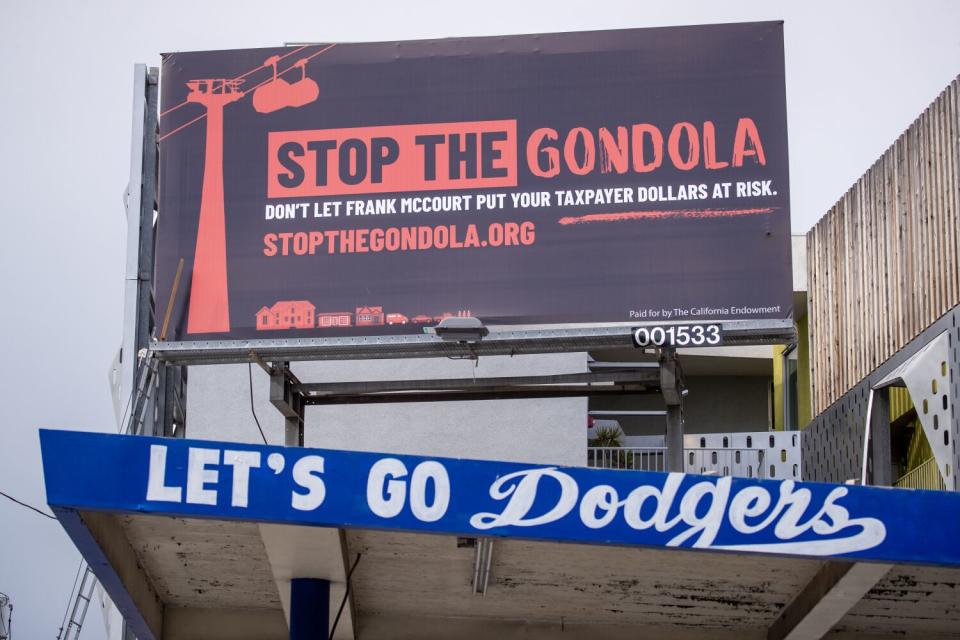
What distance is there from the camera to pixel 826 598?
11.6 meters

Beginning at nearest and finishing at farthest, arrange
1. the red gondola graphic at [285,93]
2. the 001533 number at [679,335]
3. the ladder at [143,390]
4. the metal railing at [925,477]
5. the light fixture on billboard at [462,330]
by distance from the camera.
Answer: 1. the 001533 number at [679,335]
2. the light fixture on billboard at [462,330]
3. the ladder at [143,390]
4. the red gondola graphic at [285,93]
5. the metal railing at [925,477]

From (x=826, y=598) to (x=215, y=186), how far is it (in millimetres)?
7792

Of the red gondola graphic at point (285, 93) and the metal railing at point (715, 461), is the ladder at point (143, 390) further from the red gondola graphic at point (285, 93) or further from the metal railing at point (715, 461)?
the metal railing at point (715, 461)

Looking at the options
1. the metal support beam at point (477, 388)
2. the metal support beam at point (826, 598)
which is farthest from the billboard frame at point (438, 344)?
the metal support beam at point (826, 598)

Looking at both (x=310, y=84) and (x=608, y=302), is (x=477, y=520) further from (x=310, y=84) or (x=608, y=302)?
(x=310, y=84)

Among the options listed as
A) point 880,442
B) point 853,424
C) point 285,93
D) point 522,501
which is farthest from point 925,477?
point 522,501

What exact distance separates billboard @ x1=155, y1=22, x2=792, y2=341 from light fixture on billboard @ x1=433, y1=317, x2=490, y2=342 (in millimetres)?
Result: 258

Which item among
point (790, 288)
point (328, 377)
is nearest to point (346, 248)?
→ point (790, 288)

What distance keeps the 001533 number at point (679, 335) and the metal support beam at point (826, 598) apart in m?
3.23

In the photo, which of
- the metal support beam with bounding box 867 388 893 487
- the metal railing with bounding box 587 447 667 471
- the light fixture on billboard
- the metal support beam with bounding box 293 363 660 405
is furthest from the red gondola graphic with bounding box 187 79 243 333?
the metal railing with bounding box 587 447 667 471

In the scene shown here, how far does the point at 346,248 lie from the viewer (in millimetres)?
15703

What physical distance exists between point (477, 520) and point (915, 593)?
3758mm

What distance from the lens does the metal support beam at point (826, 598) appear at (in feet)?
37.1

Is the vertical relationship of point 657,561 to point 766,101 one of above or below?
below
